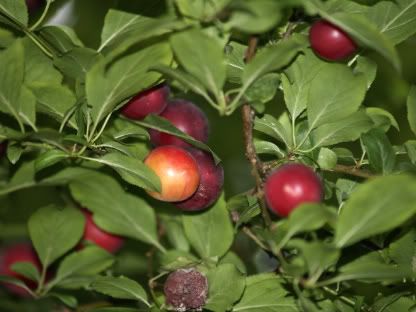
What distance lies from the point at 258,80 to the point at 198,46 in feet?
0.49

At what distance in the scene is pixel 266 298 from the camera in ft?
4.14

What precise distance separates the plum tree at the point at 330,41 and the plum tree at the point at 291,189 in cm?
23

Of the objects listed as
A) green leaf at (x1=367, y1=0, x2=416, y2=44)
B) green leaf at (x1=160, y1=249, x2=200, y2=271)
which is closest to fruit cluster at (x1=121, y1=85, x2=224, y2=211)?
green leaf at (x1=160, y1=249, x2=200, y2=271)

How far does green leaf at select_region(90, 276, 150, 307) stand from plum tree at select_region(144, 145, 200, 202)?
0.19m

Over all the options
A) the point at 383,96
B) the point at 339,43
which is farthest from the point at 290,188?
the point at 383,96

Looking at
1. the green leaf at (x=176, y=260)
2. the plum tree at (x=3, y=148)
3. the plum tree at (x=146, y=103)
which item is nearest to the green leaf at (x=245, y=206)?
the green leaf at (x=176, y=260)

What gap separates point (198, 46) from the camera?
3.12ft

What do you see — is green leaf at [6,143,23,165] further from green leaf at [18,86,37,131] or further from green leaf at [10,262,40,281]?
green leaf at [10,262,40,281]

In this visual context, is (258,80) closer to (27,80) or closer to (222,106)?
(222,106)

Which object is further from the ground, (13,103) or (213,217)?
(13,103)

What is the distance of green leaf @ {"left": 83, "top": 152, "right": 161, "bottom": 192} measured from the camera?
116 centimetres

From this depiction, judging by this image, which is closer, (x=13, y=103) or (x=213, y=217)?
(x=13, y=103)

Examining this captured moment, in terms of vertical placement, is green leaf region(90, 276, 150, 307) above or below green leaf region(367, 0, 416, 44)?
below

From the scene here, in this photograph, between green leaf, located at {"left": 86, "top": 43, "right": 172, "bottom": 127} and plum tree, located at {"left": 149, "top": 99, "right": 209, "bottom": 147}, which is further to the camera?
plum tree, located at {"left": 149, "top": 99, "right": 209, "bottom": 147}
